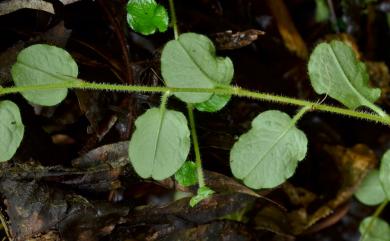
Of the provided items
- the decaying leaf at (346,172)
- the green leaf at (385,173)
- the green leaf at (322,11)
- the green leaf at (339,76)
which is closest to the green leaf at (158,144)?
the green leaf at (339,76)

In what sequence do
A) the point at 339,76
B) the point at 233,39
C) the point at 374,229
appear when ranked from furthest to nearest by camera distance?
the point at 374,229, the point at 233,39, the point at 339,76

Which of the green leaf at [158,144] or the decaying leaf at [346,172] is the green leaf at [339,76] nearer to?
the green leaf at [158,144]

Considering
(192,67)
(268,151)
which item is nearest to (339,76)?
(268,151)

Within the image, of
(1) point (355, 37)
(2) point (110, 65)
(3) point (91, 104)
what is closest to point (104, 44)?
(2) point (110, 65)

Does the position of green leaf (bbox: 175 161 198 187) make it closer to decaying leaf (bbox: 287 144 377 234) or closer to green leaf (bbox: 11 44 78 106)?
green leaf (bbox: 11 44 78 106)

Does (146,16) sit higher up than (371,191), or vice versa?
(146,16)

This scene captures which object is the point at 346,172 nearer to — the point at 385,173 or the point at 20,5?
the point at 385,173
